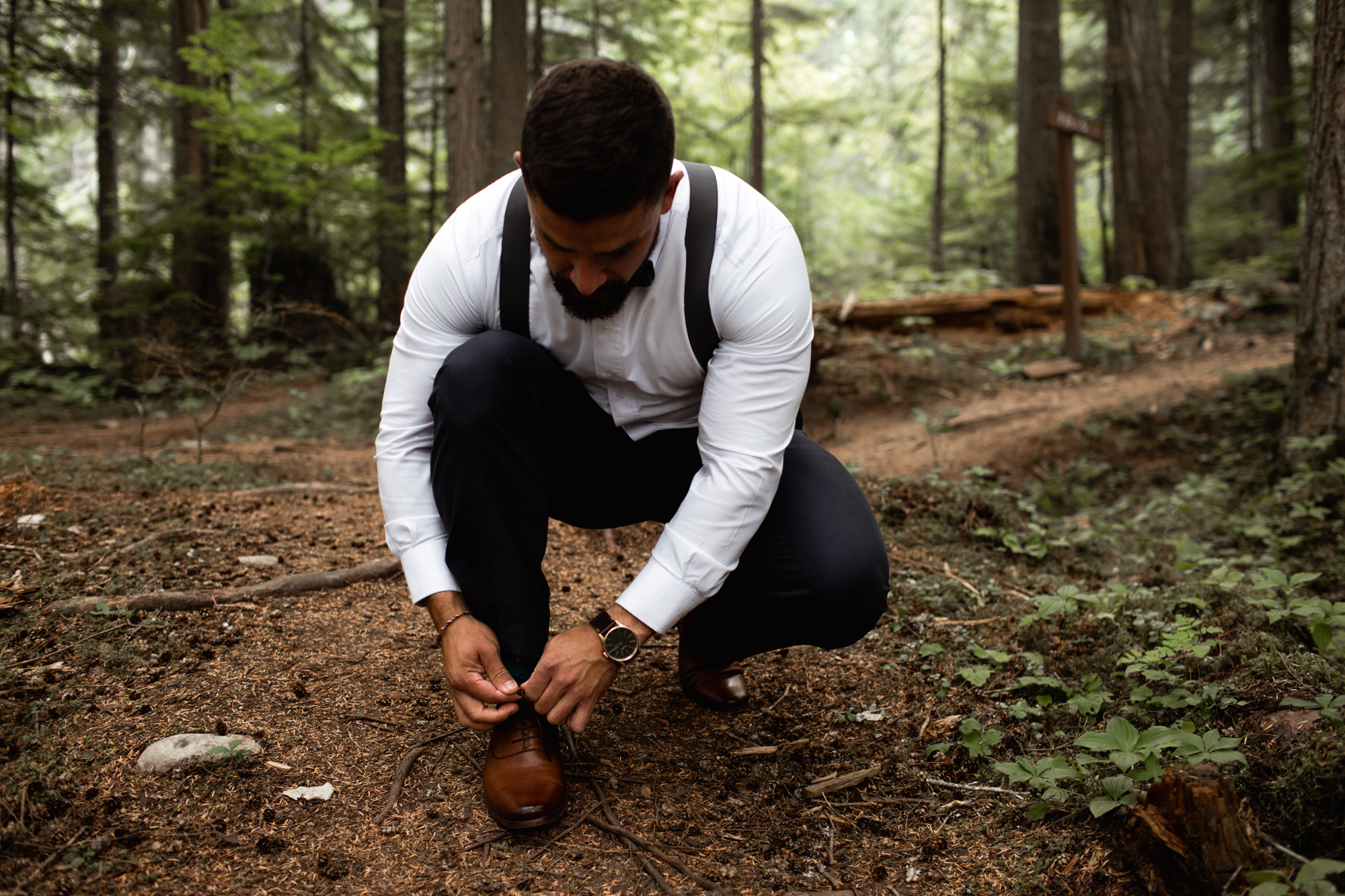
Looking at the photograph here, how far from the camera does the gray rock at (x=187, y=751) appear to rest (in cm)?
166

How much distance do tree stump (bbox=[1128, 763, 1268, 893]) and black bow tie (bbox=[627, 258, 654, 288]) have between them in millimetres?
1379

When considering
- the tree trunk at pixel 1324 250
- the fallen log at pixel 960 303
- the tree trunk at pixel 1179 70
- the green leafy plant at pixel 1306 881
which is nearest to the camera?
the green leafy plant at pixel 1306 881

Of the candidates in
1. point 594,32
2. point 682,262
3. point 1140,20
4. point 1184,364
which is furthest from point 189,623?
point 594,32

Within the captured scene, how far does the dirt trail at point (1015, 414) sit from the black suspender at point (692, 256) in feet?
8.83

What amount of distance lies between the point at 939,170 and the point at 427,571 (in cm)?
1351

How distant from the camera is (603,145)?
4.72ft

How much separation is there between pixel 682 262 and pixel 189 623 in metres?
1.72

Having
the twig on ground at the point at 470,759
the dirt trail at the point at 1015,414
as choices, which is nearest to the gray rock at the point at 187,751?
the twig on ground at the point at 470,759

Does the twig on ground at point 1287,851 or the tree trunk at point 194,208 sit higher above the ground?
the tree trunk at point 194,208

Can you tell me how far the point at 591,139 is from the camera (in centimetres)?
143

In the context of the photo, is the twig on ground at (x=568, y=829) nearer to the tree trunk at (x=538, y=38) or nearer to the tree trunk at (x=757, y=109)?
the tree trunk at (x=757, y=109)

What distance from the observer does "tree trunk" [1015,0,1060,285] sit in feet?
28.8

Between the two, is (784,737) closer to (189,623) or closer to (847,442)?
(189,623)

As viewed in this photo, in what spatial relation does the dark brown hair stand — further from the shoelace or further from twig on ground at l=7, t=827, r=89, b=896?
twig on ground at l=7, t=827, r=89, b=896
